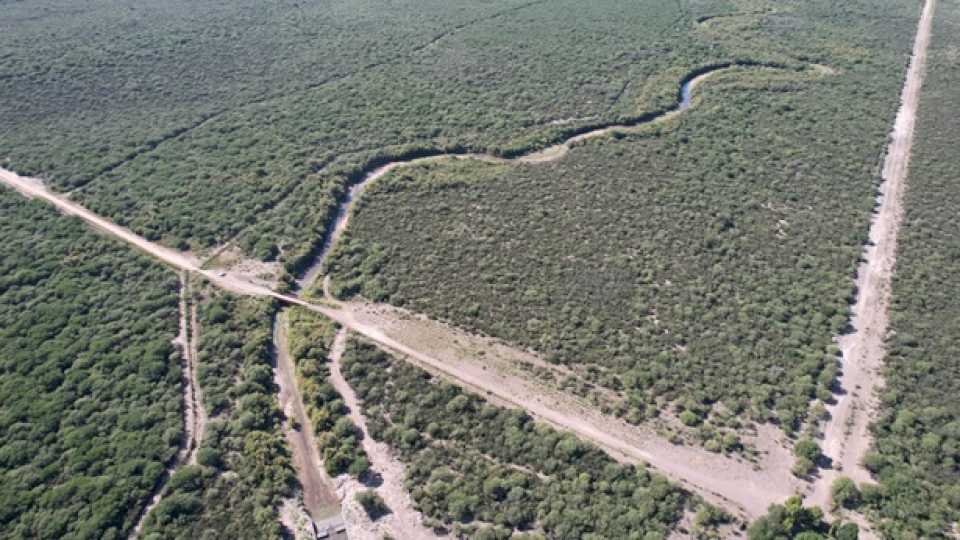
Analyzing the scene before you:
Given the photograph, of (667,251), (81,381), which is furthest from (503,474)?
(81,381)

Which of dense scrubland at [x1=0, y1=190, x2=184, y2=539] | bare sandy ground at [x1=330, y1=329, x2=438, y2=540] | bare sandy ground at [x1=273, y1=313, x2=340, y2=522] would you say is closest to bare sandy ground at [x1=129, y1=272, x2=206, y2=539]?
dense scrubland at [x1=0, y1=190, x2=184, y2=539]

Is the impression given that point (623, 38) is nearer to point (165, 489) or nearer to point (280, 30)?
point (280, 30)

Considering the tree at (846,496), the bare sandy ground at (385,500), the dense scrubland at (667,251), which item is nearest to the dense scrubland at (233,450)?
the bare sandy ground at (385,500)

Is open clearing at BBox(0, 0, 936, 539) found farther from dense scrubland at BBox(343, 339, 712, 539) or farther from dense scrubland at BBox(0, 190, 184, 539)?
dense scrubland at BBox(0, 190, 184, 539)

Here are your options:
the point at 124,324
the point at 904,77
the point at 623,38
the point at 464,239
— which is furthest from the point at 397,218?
the point at 904,77

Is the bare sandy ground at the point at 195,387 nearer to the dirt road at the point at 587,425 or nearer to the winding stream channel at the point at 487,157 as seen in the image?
the dirt road at the point at 587,425

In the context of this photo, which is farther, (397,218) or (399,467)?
(397,218)

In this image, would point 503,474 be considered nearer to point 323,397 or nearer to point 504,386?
point 504,386
